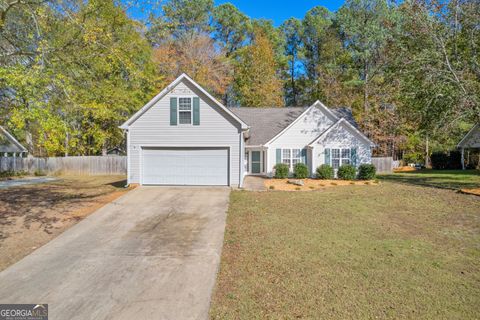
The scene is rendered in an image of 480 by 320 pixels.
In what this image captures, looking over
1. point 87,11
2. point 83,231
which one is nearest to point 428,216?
point 83,231

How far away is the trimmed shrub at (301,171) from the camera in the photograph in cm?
1914

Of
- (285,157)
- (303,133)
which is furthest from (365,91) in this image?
(285,157)

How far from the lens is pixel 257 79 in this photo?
3116cm

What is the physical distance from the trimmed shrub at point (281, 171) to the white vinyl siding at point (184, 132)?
5004mm

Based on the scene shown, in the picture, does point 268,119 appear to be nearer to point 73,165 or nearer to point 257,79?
point 257,79

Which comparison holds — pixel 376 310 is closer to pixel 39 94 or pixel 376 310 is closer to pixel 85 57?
pixel 39 94

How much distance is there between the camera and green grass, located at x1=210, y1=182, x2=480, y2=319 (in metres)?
4.32

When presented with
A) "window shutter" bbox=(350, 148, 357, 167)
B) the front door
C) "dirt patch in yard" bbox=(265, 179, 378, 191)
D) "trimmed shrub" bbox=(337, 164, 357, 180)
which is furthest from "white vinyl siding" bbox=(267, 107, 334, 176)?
"window shutter" bbox=(350, 148, 357, 167)

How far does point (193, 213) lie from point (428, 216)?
8.05 m

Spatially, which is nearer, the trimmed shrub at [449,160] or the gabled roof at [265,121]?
the gabled roof at [265,121]

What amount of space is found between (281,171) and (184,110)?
7.70 metres

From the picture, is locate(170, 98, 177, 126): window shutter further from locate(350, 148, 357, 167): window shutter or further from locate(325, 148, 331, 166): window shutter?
locate(350, 148, 357, 167): window shutter

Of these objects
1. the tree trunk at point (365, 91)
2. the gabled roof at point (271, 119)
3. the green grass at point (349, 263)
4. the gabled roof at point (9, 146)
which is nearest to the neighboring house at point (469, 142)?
the tree trunk at point (365, 91)

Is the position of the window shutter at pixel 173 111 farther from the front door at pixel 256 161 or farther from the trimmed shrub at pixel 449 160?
the trimmed shrub at pixel 449 160
